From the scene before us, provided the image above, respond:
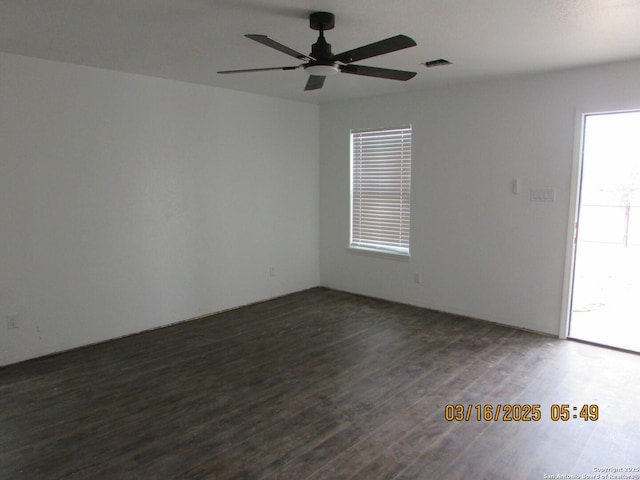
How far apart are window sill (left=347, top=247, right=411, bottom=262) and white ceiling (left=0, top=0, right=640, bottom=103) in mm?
2135

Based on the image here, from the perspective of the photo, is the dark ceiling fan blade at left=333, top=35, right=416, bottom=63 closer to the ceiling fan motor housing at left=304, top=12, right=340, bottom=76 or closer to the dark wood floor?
the ceiling fan motor housing at left=304, top=12, right=340, bottom=76

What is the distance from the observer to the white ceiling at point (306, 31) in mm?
2387

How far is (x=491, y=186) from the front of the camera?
4355 millimetres

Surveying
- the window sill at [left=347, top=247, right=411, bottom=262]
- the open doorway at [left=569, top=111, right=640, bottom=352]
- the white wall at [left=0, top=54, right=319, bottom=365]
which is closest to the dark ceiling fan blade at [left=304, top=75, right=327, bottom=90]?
the white wall at [left=0, top=54, right=319, bottom=365]

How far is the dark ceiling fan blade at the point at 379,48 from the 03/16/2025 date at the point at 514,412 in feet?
7.25

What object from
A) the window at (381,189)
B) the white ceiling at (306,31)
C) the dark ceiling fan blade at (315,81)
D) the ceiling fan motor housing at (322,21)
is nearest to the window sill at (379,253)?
the window at (381,189)

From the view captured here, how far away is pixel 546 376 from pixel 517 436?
3.04ft

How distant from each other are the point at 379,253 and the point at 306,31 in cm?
311

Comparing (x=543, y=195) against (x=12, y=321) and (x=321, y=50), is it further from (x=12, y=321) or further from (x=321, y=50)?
(x=12, y=321)

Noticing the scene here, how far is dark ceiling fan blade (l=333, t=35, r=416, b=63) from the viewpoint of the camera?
7.06 feet

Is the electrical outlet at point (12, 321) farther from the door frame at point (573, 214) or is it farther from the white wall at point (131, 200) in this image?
the door frame at point (573, 214)

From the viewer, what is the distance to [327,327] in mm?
4324

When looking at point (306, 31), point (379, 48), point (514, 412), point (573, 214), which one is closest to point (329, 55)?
point (379, 48)

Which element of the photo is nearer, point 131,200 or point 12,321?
point 12,321
